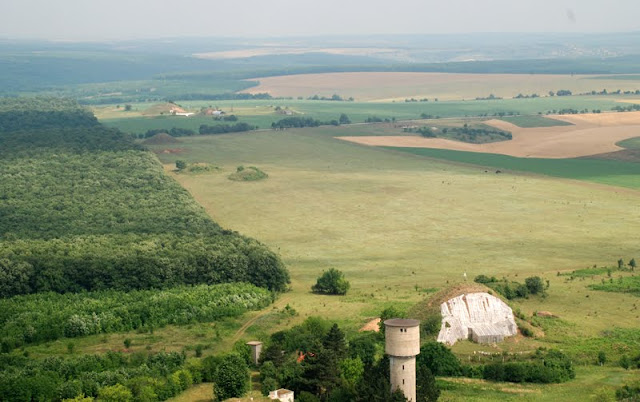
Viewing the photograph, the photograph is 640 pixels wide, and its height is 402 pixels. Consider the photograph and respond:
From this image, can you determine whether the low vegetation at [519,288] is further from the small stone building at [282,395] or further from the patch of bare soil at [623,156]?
A: the patch of bare soil at [623,156]

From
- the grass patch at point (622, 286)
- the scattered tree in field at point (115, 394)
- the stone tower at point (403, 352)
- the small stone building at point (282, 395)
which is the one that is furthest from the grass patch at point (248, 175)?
the stone tower at point (403, 352)

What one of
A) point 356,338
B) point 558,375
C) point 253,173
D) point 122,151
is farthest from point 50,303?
point 122,151

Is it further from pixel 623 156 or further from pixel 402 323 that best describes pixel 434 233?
pixel 623 156

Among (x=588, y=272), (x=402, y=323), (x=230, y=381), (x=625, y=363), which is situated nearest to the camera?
(x=402, y=323)

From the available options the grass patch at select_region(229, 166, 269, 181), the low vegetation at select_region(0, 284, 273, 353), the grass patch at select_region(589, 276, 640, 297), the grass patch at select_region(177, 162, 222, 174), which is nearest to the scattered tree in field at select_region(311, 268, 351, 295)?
the low vegetation at select_region(0, 284, 273, 353)

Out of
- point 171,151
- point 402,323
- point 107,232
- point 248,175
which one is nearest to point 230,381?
point 402,323

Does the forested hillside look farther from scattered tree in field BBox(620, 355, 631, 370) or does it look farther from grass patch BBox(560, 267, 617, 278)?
scattered tree in field BBox(620, 355, 631, 370)
